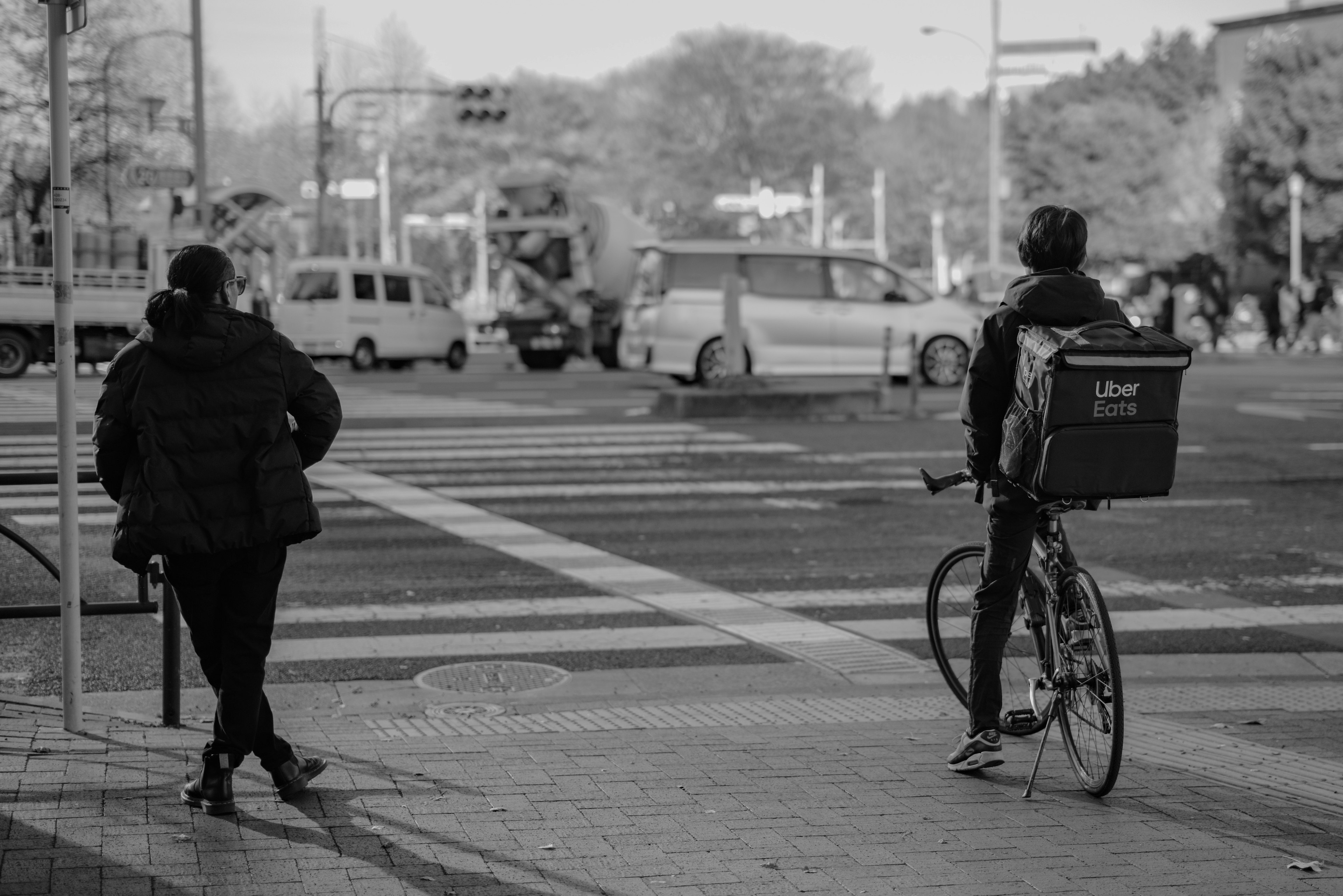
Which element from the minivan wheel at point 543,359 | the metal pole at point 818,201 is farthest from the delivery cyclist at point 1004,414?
the metal pole at point 818,201

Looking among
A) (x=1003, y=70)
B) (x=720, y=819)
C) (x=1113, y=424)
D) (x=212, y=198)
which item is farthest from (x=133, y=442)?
(x=1003, y=70)

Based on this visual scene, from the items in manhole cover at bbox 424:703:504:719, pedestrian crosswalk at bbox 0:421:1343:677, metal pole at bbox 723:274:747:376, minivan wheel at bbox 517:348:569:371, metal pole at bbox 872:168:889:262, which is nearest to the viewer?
manhole cover at bbox 424:703:504:719

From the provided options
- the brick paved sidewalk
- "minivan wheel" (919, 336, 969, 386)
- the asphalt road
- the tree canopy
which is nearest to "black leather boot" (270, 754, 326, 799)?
the brick paved sidewalk

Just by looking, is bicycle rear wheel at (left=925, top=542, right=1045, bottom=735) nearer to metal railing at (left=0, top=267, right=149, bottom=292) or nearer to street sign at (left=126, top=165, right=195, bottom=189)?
street sign at (left=126, top=165, right=195, bottom=189)

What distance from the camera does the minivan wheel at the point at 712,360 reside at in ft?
73.8

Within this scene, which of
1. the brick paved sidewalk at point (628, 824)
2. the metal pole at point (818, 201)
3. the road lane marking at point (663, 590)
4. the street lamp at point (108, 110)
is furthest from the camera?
the metal pole at point (818, 201)

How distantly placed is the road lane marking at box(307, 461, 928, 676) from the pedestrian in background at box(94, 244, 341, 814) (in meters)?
2.91

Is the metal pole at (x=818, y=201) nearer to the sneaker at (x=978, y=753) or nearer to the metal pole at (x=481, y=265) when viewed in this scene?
the metal pole at (x=481, y=265)

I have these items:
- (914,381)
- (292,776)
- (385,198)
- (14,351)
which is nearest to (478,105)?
(14,351)

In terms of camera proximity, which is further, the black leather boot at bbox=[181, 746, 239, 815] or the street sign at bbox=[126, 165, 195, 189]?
the street sign at bbox=[126, 165, 195, 189]

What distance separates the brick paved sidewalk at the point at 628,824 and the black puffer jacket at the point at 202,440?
75 centimetres

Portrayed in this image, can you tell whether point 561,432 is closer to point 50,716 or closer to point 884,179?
point 50,716

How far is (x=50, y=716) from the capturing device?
5547mm

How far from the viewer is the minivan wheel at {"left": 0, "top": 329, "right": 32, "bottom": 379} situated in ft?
76.0
